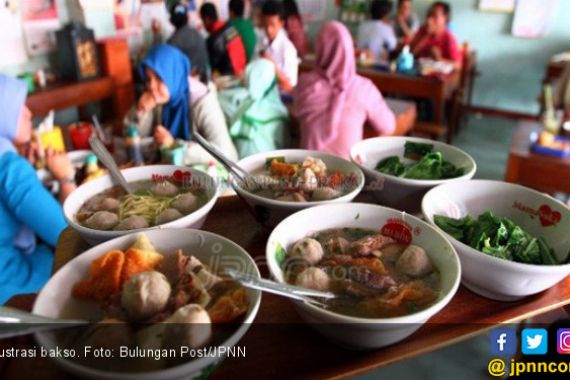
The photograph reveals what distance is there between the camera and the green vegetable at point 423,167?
96 centimetres

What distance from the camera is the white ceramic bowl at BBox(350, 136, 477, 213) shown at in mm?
892

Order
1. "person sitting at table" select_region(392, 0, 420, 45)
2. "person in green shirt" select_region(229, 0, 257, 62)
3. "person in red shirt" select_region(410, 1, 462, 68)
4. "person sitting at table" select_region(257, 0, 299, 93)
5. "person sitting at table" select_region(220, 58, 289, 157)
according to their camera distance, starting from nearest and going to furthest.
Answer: "person sitting at table" select_region(220, 58, 289, 157), "person sitting at table" select_region(257, 0, 299, 93), "person in green shirt" select_region(229, 0, 257, 62), "person in red shirt" select_region(410, 1, 462, 68), "person sitting at table" select_region(392, 0, 420, 45)

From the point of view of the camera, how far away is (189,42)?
3.34 m

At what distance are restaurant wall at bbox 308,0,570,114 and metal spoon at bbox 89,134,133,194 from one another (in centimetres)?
469

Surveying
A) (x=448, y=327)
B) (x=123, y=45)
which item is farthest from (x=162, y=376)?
(x=123, y=45)

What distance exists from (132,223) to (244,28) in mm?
3231

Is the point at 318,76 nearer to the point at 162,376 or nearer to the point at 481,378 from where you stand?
the point at 481,378

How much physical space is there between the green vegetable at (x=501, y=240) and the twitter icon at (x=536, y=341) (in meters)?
0.15

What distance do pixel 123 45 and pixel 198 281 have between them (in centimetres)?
285

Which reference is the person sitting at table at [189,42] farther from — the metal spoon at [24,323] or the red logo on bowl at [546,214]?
the metal spoon at [24,323]

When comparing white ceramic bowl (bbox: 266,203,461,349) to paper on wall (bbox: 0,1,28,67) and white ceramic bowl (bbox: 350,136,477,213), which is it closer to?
white ceramic bowl (bbox: 350,136,477,213)

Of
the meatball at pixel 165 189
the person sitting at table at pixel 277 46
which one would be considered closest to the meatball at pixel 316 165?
the meatball at pixel 165 189

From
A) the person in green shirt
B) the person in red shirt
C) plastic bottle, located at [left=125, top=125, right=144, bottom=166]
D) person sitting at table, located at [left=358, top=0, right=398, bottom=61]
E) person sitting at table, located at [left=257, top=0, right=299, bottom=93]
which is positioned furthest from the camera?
person sitting at table, located at [left=358, top=0, right=398, bottom=61]

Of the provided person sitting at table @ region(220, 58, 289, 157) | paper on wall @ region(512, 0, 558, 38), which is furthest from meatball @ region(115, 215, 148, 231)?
paper on wall @ region(512, 0, 558, 38)
